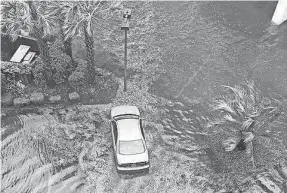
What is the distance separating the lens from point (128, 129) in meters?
14.3

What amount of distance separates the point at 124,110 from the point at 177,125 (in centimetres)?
277

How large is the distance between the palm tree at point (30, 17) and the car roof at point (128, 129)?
5235 millimetres

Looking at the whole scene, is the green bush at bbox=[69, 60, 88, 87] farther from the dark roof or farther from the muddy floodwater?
the dark roof

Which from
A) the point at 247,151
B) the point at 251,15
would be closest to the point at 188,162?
the point at 247,151

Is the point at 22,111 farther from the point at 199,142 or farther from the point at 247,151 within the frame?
the point at 247,151

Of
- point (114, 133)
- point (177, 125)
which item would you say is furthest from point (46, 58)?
point (177, 125)

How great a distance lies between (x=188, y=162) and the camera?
14.4 m

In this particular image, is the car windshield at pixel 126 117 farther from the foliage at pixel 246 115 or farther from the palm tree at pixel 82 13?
the palm tree at pixel 82 13

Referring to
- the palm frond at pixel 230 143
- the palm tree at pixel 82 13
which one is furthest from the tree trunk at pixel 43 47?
the palm frond at pixel 230 143

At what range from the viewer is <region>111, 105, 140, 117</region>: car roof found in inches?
595

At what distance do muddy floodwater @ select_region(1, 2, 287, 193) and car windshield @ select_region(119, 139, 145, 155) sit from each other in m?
1.01

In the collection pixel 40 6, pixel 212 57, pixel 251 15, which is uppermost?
pixel 40 6

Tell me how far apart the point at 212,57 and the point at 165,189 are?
369 inches

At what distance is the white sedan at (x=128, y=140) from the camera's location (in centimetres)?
1335
